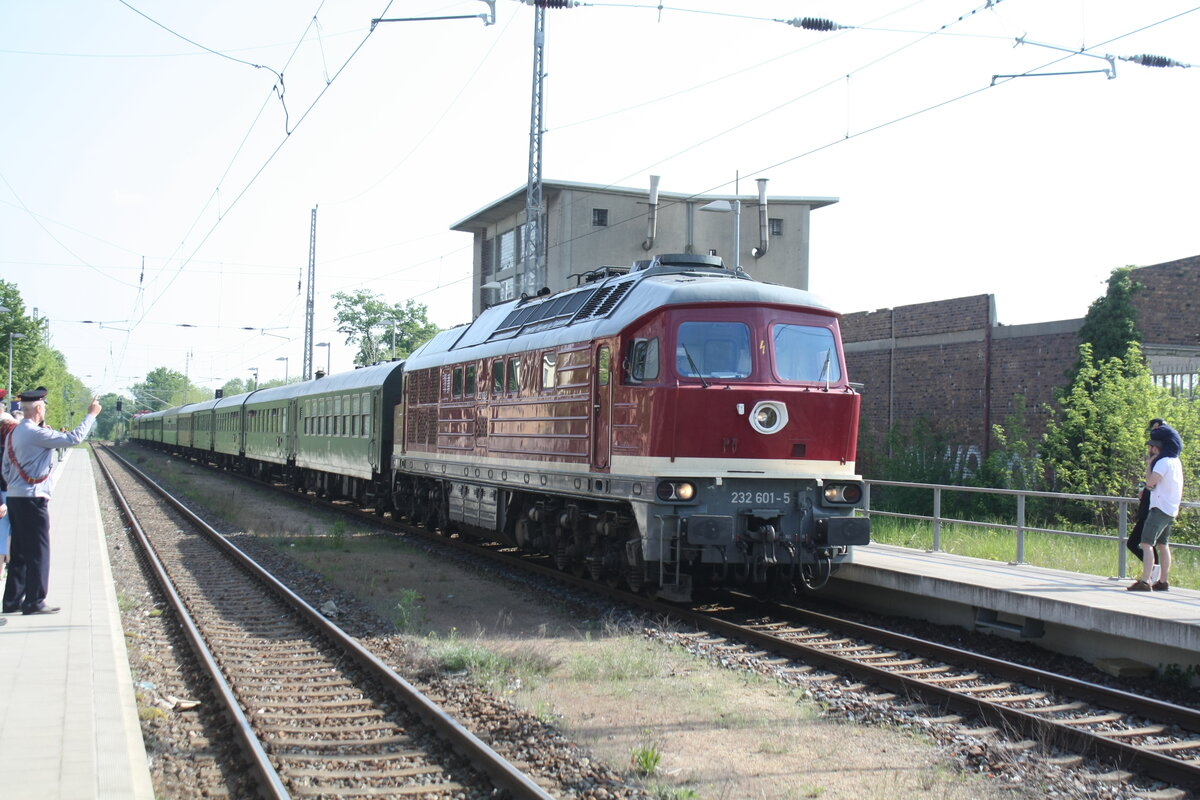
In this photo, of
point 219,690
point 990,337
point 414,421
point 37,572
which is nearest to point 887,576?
point 219,690

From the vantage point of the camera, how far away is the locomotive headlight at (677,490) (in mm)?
10484

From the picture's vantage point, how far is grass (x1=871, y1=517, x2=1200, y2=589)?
12148 millimetres

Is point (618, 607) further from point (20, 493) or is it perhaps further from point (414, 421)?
point (414, 421)

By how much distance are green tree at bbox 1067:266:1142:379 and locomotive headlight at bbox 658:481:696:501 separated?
1294 cm

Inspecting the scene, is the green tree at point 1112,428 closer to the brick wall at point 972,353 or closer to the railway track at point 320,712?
the brick wall at point 972,353

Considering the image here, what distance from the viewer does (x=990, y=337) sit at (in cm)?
2272

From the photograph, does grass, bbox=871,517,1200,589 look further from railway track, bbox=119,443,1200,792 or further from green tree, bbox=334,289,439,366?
green tree, bbox=334,289,439,366

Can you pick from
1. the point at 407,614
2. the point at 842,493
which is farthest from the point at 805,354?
the point at 407,614

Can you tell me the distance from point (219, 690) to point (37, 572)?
3041mm

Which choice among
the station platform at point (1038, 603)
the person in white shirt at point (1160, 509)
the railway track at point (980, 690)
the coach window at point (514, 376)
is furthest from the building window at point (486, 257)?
the person in white shirt at point (1160, 509)

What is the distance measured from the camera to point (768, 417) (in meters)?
10.9

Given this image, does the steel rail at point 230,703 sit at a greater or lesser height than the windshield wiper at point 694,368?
lesser

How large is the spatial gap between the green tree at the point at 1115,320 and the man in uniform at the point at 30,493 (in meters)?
17.9

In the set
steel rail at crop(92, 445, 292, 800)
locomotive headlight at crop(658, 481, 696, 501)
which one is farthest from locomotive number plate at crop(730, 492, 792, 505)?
steel rail at crop(92, 445, 292, 800)
